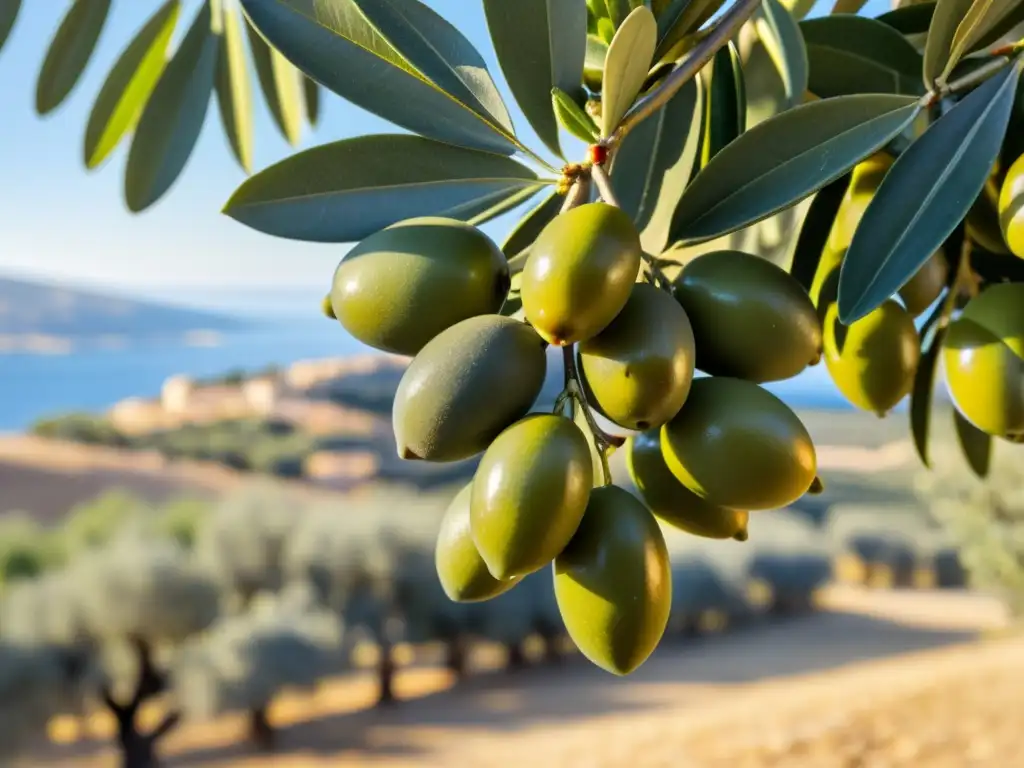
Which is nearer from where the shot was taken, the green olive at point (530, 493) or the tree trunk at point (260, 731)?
the green olive at point (530, 493)

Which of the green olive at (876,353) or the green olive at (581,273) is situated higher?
the green olive at (581,273)

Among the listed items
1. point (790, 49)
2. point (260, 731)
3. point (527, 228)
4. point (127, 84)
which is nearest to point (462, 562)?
point (527, 228)

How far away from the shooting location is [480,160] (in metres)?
0.44

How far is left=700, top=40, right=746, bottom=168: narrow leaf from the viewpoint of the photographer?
0.47 metres

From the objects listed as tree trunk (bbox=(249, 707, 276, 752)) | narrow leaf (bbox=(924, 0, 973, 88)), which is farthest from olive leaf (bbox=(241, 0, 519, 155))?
tree trunk (bbox=(249, 707, 276, 752))

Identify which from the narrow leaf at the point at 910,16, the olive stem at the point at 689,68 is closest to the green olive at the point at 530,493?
the olive stem at the point at 689,68

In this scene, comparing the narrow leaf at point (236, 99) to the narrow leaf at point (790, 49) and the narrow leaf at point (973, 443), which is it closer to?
the narrow leaf at point (790, 49)

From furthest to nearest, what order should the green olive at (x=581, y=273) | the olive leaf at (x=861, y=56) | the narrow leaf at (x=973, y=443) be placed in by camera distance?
the narrow leaf at (x=973, y=443), the olive leaf at (x=861, y=56), the green olive at (x=581, y=273)

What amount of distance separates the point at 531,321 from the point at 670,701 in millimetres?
6994

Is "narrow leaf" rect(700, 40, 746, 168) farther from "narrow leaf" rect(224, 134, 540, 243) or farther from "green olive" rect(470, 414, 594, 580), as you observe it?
"green olive" rect(470, 414, 594, 580)

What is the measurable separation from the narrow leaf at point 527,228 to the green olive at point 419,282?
0.09m

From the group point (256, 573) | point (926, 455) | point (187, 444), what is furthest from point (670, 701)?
point (926, 455)

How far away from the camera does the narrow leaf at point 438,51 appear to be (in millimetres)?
406

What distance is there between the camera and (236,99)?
1.01 metres
